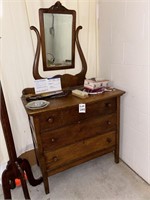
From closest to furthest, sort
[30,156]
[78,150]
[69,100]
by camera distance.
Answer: [69,100], [78,150], [30,156]

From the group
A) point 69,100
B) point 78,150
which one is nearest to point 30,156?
point 78,150

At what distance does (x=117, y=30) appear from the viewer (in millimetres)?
1591

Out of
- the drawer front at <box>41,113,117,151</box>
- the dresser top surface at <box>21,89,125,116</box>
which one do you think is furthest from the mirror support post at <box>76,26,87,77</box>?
the drawer front at <box>41,113,117,151</box>

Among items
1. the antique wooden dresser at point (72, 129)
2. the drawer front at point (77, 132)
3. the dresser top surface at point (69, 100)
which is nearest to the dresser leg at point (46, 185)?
the antique wooden dresser at point (72, 129)

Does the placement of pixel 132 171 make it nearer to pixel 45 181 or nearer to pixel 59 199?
pixel 59 199

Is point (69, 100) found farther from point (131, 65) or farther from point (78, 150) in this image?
point (131, 65)

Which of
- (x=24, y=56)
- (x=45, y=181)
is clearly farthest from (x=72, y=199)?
(x=24, y=56)

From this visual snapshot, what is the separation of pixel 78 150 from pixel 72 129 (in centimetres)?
25

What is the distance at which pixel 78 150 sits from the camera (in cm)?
157

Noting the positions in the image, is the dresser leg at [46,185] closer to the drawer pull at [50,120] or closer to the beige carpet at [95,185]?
the beige carpet at [95,185]

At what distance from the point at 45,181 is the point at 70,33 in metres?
1.45

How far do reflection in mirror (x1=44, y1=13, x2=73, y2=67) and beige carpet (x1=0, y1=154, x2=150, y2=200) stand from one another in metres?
1.19

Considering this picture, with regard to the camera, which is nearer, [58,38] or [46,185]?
[46,185]

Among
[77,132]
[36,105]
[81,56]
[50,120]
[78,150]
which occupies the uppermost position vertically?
[81,56]
